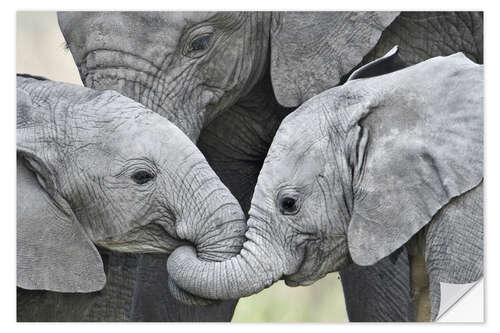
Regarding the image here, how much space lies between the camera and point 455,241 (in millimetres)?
5109

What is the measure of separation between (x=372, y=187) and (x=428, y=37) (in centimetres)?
92

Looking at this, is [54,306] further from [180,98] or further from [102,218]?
[180,98]

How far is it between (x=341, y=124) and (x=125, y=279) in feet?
3.17

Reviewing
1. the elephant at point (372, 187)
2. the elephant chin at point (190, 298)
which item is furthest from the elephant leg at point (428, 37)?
the elephant chin at point (190, 298)

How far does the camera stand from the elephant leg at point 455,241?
511 centimetres

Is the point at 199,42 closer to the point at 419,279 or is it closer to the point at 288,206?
the point at 288,206

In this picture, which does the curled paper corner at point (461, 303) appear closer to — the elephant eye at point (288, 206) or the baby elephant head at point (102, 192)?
the elephant eye at point (288, 206)

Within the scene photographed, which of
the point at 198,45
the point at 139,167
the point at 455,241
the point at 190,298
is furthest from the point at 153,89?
the point at 455,241

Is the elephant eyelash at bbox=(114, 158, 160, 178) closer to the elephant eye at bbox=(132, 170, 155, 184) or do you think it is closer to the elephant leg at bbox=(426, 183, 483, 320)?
the elephant eye at bbox=(132, 170, 155, 184)

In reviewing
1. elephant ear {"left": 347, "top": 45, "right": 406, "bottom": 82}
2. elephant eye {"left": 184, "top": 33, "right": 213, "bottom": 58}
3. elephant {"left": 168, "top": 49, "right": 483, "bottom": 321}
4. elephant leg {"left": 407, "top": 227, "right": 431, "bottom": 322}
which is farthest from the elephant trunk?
elephant eye {"left": 184, "top": 33, "right": 213, "bottom": 58}

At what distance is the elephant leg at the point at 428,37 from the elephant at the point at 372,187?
57 centimetres

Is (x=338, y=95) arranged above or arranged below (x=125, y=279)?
above
